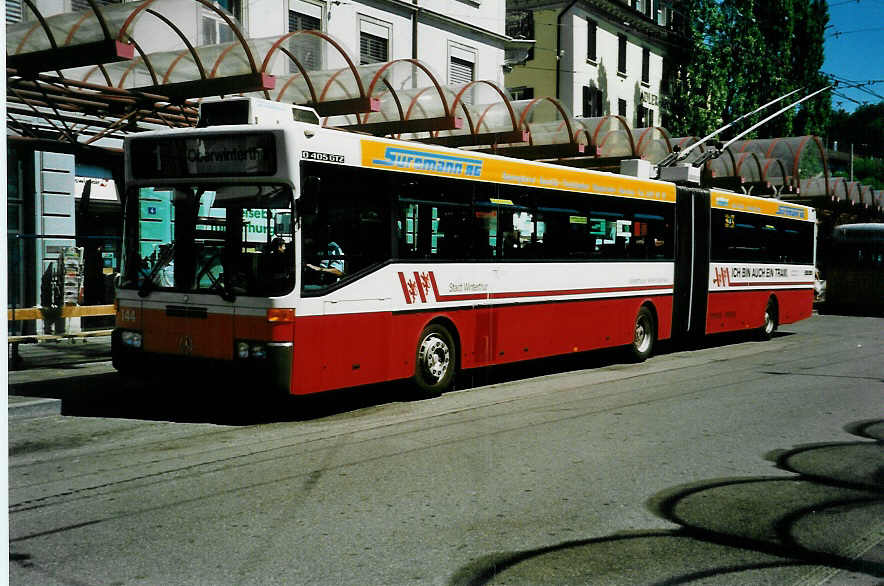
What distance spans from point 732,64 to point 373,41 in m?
26.6

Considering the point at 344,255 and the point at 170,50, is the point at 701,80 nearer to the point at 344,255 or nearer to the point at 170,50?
the point at 170,50

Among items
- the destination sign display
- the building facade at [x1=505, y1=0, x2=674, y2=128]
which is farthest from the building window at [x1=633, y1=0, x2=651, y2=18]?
the destination sign display

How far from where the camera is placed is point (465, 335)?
38.3ft

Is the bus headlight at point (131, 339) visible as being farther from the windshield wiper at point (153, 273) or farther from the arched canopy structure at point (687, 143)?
the arched canopy structure at point (687, 143)

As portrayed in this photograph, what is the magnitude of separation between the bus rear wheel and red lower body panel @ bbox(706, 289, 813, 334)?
0.13 metres

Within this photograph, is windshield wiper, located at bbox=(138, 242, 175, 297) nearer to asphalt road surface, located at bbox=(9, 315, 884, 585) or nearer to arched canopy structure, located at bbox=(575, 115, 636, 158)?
asphalt road surface, located at bbox=(9, 315, 884, 585)

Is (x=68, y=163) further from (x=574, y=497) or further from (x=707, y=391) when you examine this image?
(x=574, y=497)

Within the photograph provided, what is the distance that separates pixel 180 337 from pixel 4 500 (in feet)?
24.5

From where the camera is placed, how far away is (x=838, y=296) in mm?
31328

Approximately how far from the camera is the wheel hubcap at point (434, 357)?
36.2 feet

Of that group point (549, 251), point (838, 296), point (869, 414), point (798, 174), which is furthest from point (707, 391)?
point (838, 296)

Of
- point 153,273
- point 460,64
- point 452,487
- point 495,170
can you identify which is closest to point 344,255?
point 153,273

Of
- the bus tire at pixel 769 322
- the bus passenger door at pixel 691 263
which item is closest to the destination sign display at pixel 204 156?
the bus passenger door at pixel 691 263

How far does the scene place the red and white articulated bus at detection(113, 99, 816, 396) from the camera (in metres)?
9.19
